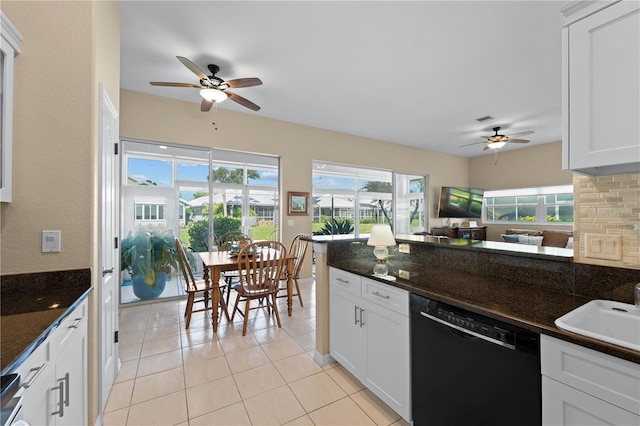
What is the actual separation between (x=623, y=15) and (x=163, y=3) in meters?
2.86

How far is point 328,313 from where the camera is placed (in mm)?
2236

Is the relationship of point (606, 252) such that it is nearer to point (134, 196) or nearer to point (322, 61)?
point (322, 61)

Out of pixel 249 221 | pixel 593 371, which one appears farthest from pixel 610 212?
pixel 249 221

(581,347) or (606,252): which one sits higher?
(606,252)

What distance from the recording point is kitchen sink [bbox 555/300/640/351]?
103cm

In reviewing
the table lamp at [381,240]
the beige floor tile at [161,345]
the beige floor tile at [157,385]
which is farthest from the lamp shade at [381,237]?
the beige floor tile at [161,345]

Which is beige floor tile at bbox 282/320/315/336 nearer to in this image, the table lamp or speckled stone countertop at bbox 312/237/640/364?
speckled stone countertop at bbox 312/237/640/364

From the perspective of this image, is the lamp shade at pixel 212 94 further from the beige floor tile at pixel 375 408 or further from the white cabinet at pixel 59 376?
the beige floor tile at pixel 375 408

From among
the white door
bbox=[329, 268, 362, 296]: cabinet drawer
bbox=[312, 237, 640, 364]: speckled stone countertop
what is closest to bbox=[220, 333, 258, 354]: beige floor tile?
the white door

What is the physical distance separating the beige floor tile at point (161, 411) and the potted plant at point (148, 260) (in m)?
2.39

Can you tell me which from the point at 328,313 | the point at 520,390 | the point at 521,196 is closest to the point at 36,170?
the point at 328,313

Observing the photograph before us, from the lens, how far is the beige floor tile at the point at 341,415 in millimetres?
1629

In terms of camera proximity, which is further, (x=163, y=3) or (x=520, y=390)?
(x=163, y=3)

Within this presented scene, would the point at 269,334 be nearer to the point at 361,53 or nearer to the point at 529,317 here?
the point at 529,317
